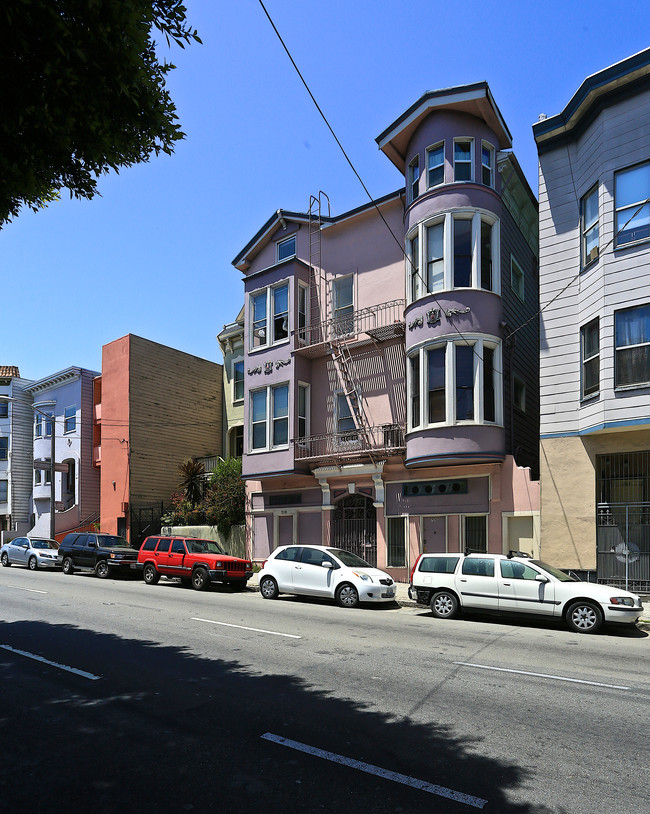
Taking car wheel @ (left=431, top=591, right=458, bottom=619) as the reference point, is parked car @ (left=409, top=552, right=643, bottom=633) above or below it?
above

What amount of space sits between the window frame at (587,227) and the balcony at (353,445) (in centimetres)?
736

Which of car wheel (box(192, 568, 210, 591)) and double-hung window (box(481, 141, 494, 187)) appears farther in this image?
double-hung window (box(481, 141, 494, 187))

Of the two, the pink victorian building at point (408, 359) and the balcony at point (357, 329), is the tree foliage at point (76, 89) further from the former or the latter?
the balcony at point (357, 329)

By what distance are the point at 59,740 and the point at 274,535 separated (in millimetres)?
19166

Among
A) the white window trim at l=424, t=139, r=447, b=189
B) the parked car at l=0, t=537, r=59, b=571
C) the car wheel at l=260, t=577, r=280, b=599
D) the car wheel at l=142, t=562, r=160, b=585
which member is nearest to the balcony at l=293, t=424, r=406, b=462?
the car wheel at l=260, t=577, r=280, b=599

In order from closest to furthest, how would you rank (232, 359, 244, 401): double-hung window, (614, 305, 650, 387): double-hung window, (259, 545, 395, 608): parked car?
(614, 305, 650, 387): double-hung window
(259, 545, 395, 608): parked car
(232, 359, 244, 401): double-hung window

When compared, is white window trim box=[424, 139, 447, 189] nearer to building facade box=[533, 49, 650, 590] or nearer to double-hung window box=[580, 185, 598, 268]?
building facade box=[533, 49, 650, 590]

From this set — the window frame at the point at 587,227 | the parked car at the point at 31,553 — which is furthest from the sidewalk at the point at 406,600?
the parked car at the point at 31,553

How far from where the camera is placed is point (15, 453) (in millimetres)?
46375

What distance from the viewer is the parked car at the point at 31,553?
2856cm

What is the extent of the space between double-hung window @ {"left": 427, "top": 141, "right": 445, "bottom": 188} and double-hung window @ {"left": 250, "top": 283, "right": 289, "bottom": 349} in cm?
681

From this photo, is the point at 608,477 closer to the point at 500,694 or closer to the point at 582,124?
the point at 582,124

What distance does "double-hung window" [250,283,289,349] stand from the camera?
2534 centimetres

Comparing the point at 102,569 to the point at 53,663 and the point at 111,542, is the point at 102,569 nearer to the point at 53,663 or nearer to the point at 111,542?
the point at 111,542
